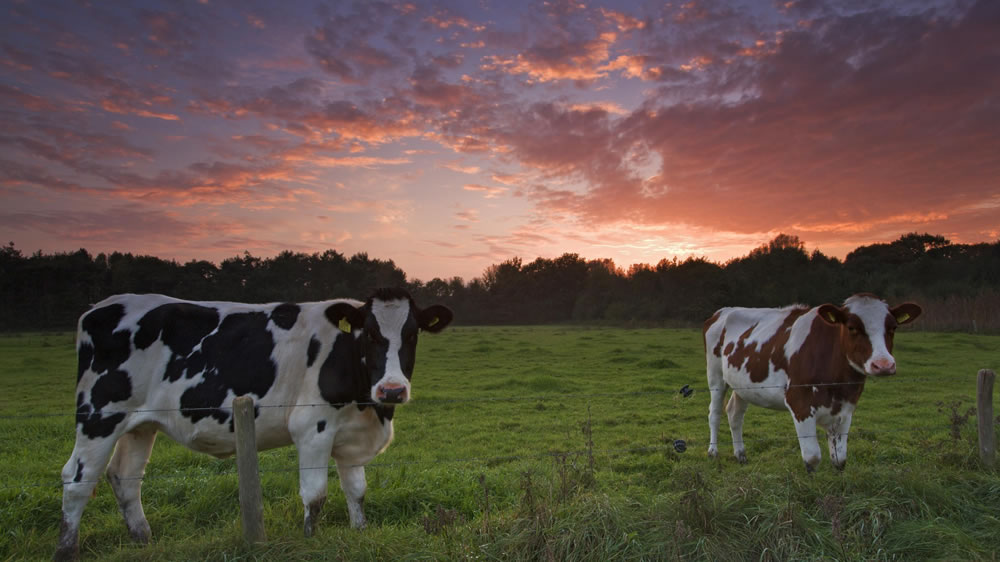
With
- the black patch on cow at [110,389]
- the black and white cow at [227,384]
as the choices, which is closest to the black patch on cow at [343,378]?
the black and white cow at [227,384]

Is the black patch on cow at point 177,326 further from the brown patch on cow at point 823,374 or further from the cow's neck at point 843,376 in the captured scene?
the cow's neck at point 843,376

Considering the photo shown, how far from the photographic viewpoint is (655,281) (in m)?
60.7

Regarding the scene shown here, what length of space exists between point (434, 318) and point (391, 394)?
44.7 inches

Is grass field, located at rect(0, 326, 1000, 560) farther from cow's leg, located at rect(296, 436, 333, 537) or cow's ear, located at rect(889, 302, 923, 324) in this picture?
cow's ear, located at rect(889, 302, 923, 324)

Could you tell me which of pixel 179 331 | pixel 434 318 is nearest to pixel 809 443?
pixel 434 318

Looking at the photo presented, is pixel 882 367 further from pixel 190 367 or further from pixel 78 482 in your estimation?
pixel 78 482

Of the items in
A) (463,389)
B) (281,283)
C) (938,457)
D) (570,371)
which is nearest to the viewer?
(938,457)

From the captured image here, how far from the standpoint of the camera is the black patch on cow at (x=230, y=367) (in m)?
4.79

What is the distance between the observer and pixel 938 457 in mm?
5520

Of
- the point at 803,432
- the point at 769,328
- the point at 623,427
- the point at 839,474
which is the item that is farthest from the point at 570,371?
the point at 839,474

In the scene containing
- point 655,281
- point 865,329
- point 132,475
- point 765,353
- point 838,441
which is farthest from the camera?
point 655,281

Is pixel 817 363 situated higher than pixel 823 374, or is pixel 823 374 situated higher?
pixel 817 363

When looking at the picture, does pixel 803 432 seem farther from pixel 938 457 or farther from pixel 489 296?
pixel 489 296

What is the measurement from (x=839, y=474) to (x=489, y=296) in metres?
69.5
